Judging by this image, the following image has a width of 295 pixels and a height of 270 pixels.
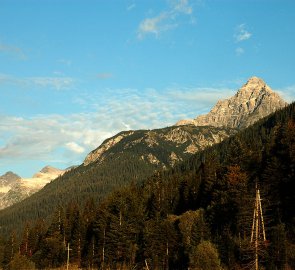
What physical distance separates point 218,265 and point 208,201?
45257 mm

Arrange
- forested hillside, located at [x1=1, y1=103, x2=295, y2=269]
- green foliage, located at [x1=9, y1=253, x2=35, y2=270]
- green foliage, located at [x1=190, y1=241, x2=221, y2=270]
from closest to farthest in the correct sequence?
green foliage, located at [x1=190, y1=241, x2=221, y2=270], forested hillside, located at [x1=1, y1=103, x2=295, y2=269], green foliage, located at [x1=9, y1=253, x2=35, y2=270]

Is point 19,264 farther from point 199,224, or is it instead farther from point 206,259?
point 206,259

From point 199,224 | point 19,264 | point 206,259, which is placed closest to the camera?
point 206,259

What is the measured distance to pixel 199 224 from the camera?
7950 cm

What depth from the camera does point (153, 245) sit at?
283ft

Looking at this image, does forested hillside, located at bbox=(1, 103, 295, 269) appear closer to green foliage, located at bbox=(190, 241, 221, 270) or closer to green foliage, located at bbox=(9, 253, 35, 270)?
green foliage, located at bbox=(190, 241, 221, 270)

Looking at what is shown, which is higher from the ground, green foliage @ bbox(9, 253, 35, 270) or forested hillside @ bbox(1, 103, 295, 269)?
forested hillside @ bbox(1, 103, 295, 269)

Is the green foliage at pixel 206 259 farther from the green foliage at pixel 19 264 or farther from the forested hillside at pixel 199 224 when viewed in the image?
the green foliage at pixel 19 264

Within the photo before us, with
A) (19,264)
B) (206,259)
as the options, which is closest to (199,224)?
(206,259)

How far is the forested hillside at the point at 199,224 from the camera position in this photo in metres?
64.1

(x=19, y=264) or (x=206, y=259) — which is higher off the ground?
(x=206, y=259)

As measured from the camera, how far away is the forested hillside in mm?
64125

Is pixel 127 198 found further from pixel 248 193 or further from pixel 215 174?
pixel 248 193

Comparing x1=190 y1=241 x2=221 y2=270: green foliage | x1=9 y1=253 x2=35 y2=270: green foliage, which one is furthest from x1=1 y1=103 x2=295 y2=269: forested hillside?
x1=9 y1=253 x2=35 y2=270: green foliage
